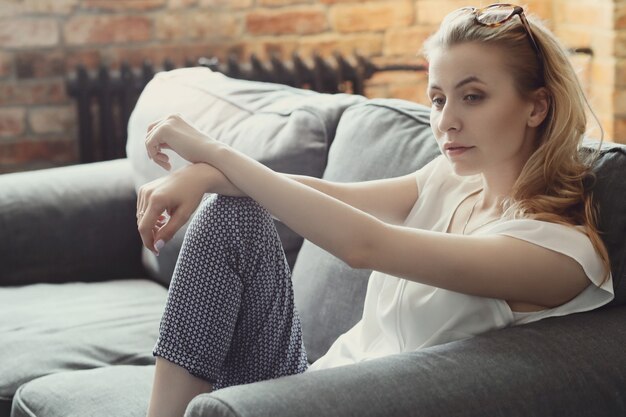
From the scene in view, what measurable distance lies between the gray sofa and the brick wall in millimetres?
822

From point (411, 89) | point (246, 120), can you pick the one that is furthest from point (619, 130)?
point (246, 120)

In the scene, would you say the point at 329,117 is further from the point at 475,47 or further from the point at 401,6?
the point at 401,6

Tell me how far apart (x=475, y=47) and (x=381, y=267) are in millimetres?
325

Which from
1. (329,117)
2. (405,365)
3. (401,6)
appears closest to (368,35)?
(401,6)

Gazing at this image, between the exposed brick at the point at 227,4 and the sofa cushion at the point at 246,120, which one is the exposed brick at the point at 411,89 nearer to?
the exposed brick at the point at 227,4

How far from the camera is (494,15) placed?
1413mm

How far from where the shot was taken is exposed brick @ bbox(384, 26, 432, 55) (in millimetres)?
3516

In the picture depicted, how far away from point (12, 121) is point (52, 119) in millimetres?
124

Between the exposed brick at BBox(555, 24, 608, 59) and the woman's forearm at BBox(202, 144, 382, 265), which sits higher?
the woman's forearm at BBox(202, 144, 382, 265)

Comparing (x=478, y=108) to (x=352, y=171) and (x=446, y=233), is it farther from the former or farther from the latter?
(x=352, y=171)

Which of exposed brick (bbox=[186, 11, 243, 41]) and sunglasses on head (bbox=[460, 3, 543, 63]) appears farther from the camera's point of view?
exposed brick (bbox=[186, 11, 243, 41])

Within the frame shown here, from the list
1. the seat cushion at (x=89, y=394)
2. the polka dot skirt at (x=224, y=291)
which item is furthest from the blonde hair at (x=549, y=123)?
the seat cushion at (x=89, y=394)

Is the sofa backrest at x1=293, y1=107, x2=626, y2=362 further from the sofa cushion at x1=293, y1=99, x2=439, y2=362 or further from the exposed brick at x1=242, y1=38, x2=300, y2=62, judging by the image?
the exposed brick at x1=242, y1=38, x2=300, y2=62

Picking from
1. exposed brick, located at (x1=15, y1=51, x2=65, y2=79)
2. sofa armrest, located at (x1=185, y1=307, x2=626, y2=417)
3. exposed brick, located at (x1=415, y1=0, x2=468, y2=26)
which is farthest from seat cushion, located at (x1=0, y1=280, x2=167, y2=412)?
exposed brick, located at (x1=415, y1=0, x2=468, y2=26)
